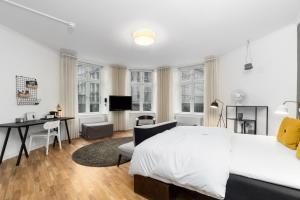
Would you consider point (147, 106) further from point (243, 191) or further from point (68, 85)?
point (243, 191)

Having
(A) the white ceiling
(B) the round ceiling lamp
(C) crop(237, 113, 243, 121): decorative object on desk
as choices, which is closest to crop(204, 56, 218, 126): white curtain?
(A) the white ceiling

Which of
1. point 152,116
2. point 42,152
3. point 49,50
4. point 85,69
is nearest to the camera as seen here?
point 42,152

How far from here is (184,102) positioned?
6105 millimetres

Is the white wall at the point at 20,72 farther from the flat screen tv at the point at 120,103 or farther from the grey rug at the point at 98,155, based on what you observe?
the flat screen tv at the point at 120,103

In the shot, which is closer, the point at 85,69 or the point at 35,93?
the point at 35,93

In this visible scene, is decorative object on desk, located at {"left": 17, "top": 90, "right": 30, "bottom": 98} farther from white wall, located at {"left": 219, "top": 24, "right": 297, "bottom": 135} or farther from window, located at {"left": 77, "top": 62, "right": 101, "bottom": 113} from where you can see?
white wall, located at {"left": 219, "top": 24, "right": 297, "bottom": 135}

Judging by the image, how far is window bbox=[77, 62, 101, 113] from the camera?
536 centimetres

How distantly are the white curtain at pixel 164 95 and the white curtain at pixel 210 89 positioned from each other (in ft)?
5.11

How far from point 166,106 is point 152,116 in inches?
27.5

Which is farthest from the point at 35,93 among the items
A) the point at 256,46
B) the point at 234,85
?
the point at 256,46

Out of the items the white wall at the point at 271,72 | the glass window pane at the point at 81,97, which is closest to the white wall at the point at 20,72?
the glass window pane at the point at 81,97

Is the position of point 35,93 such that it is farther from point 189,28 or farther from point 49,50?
point 189,28

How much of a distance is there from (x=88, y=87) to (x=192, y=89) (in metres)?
3.97

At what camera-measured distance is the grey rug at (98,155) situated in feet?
9.63
